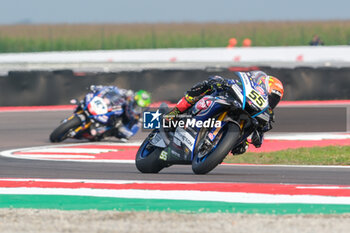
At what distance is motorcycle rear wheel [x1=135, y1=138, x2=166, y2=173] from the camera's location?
966cm

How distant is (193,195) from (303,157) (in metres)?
5.03

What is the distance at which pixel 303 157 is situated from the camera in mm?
12562

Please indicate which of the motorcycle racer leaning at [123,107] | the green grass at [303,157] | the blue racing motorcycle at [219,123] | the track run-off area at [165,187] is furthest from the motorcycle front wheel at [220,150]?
the motorcycle racer leaning at [123,107]

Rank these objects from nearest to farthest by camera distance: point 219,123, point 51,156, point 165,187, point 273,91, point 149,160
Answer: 1. point 165,187
2. point 219,123
3. point 273,91
4. point 149,160
5. point 51,156

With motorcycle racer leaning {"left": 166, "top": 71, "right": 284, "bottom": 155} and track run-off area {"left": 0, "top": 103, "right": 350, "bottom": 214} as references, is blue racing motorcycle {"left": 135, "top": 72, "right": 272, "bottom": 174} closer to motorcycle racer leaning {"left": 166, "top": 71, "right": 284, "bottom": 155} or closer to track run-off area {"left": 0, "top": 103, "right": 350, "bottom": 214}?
motorcycle racer leaning {"left": 166, "top": 71, "right": 284, "bottom": 155}

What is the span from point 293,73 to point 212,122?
1520 cm

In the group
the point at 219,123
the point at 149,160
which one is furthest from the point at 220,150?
the point at 149,160

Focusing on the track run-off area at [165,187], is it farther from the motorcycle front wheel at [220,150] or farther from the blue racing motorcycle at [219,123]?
the blue racing motorcycle at [219,123]

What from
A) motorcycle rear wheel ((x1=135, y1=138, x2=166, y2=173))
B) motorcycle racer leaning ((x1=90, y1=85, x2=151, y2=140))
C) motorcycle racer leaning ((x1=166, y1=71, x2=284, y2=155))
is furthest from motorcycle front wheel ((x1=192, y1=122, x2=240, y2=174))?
motorcycle racer leaning ((x1=90, y1=85, x2=151, y2=140))

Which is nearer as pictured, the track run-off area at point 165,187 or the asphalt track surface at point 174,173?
the track run-off area at point 165,187

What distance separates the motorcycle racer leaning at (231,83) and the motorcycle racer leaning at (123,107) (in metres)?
6.79

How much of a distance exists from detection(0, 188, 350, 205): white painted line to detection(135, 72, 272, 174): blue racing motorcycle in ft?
2.99

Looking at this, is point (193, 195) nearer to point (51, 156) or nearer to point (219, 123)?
point (219, 123)

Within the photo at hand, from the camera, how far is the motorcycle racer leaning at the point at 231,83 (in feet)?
29.8
